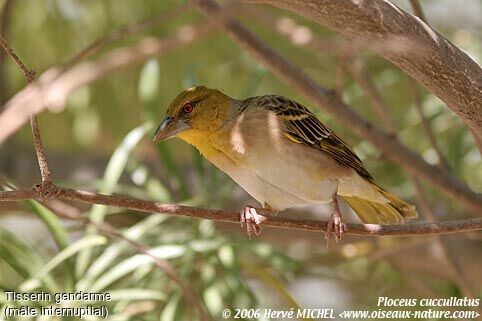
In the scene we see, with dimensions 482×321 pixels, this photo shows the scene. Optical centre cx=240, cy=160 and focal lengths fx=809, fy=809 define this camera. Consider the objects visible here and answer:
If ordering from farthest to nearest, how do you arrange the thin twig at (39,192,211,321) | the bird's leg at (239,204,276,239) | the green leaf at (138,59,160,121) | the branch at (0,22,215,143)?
the green leaf at (138,59,160,121) < the bird's leg at (239,204,276,239) < the thin twig at (39,192,211,321) < the branch at (0,22,215,143)

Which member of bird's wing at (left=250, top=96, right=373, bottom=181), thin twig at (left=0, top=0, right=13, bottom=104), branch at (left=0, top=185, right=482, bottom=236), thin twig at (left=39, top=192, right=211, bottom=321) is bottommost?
branch at (left=0, top=185, right=482, bottom=236)

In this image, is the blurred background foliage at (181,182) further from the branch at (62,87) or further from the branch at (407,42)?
the branch at (62,87)

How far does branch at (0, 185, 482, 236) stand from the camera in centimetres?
202

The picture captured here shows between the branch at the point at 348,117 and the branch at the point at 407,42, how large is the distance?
3.08 feet

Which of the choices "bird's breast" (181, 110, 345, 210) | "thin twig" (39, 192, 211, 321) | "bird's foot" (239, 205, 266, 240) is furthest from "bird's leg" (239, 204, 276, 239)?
"thin twig" (39, 192, 211, 321)

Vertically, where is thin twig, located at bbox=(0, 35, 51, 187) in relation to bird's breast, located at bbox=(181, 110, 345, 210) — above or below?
below

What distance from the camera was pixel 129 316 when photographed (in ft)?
10.5

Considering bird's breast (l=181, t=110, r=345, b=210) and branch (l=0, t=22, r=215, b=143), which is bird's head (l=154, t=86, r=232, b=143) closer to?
bird's breast (l=181, t=110, r=345, b=210)

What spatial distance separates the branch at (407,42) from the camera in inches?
78.0

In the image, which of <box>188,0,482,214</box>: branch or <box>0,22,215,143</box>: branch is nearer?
<box>0,22,215,143</box>: branch

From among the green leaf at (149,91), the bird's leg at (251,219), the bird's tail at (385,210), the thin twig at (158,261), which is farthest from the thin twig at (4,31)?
the bird's tail at (385,210)

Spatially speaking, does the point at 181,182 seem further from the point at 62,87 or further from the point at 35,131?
the point at 62,87

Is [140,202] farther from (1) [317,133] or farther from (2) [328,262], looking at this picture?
(2) [328,262]

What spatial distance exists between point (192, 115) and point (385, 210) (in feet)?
2.93
